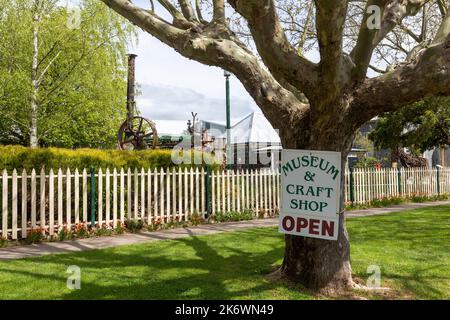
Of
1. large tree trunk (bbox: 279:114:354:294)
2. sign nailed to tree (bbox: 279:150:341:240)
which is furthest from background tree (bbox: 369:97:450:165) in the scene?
sign nailed to tree (bbox: 279:150:341:240)

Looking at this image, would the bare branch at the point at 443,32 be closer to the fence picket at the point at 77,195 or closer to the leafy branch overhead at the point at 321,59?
the leafy branch overhead at the point at 321,59

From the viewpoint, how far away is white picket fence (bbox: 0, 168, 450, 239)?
857 centimetres

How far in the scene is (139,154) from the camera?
1117 centimetres

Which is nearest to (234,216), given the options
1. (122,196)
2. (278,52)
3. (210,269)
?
(122,196)

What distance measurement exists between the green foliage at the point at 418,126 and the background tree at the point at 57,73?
1512cm

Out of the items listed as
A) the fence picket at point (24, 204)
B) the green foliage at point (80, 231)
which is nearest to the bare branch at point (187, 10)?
the fence picket at point (24, 204)

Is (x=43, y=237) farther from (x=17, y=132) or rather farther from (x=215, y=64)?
(x=17, y=132)

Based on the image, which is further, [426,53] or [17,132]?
[17,132]

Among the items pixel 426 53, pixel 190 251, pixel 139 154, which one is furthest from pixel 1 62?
pixel 426 53

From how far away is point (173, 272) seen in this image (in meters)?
5.88

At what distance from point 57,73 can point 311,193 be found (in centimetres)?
2061

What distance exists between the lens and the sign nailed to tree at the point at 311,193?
4.83 m

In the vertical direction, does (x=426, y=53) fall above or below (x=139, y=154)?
above

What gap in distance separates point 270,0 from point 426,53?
1.80 m
